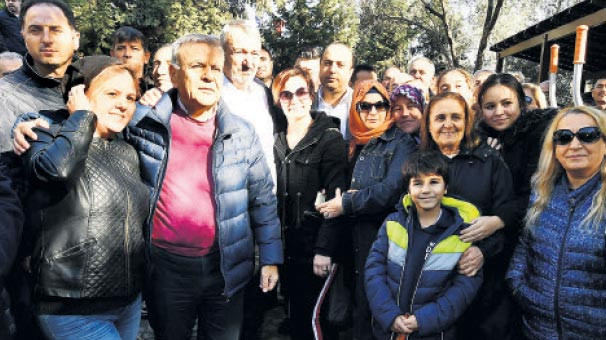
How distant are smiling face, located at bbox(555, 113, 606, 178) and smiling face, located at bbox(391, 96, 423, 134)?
3.24 feet

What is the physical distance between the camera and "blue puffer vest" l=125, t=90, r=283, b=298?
2.59 metres

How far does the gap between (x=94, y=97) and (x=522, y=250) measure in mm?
2412

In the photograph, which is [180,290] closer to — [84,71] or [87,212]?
[87,212]

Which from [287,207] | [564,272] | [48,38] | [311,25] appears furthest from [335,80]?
[311,25]

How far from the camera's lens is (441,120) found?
2949 millimetres

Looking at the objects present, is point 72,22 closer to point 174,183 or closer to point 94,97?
point 94,97

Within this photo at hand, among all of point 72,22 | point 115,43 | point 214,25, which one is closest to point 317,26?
point 214,25

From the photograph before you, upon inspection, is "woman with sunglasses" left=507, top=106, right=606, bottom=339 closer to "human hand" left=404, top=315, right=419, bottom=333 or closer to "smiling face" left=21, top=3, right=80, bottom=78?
"human hand" left=404, top=315, right=419, bottom=333

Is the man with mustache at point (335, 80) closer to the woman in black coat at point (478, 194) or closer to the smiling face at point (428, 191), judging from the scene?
the woman in black coat at point (478, 194)

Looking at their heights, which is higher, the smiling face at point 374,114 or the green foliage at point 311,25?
A: the green foliage at point 311,25

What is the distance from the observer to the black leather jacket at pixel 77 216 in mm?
2012

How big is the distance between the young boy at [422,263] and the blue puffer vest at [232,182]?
67 centimetres

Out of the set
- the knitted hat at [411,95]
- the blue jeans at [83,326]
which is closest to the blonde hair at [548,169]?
the knitted hat at [411,95]

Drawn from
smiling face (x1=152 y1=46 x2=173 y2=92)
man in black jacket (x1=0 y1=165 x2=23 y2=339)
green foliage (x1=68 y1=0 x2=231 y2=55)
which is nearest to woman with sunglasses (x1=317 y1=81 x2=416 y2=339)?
man in black jacket (x1=0 y1=165 x2=23 y2=339)
